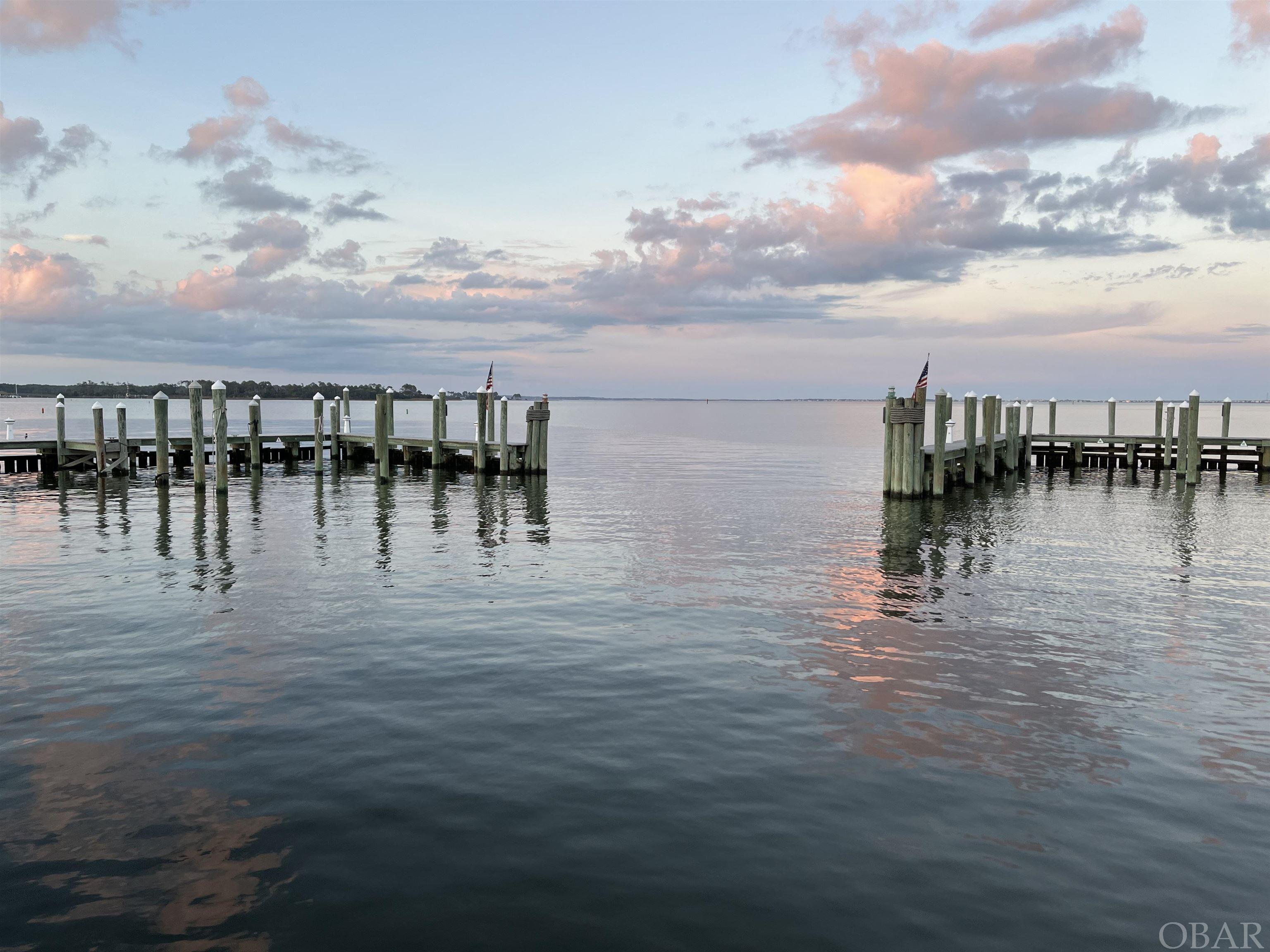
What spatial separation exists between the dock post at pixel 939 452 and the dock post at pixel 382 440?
21248mm

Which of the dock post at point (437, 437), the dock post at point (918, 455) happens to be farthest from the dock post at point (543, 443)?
the dock post at point (918, 455)

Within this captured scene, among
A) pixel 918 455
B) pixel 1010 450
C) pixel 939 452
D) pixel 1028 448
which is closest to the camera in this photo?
pixel 918 455

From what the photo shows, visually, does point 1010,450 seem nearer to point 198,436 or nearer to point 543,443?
point 543,443

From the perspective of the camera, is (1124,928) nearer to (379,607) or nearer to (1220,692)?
(1220,692)

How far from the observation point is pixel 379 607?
13.4m

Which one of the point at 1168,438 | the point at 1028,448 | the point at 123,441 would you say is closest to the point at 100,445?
the point at 123,441

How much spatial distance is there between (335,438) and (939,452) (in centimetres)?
3089

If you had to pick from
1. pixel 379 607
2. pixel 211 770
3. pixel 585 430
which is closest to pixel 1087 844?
pixel 211 770

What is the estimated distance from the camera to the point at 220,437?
Answer: 96.3 ft

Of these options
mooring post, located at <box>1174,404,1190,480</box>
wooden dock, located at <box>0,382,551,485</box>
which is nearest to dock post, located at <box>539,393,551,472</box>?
wooden dock, located at <box>0,382,551,485</box>

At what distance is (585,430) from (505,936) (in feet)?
311

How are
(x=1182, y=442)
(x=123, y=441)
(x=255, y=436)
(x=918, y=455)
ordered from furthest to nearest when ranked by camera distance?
(x=255, y=436)
(x=1182, y=442)
(x=123, y=441)
(x=918, y=455)

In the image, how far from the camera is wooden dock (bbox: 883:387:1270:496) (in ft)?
93.2

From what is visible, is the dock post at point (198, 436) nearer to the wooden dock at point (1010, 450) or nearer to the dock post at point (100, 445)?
the dock post at point (100, 445)
